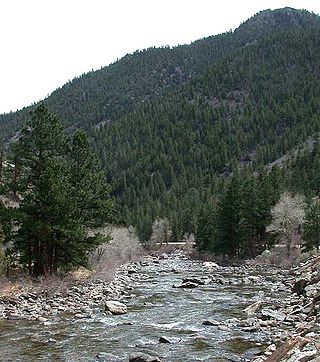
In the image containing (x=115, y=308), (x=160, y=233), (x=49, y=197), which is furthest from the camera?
(x=160, y=233)

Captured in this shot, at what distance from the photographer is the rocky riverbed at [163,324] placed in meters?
19.1

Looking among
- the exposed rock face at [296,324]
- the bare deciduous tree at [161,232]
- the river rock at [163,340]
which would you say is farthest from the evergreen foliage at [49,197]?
the bare deciduous tree at [161,232]

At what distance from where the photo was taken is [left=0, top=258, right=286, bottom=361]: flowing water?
1948 centimetres

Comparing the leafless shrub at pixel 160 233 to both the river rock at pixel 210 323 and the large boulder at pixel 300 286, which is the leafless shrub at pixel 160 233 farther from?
the river rock at pixel 210 323

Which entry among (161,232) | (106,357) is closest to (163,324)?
(106,357)

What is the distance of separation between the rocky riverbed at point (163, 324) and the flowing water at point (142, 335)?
40mm

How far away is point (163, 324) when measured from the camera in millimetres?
25812

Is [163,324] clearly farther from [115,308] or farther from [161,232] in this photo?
[161,232]

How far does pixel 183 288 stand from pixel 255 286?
6116mm

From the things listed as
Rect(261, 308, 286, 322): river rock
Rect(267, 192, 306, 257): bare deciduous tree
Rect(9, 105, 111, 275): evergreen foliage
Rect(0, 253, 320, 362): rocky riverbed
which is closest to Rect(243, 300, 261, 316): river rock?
Rect(0, 253, 320, 362): rocky riverbed

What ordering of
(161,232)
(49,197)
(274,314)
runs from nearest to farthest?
(274,314) → (49,197) → (161,232)

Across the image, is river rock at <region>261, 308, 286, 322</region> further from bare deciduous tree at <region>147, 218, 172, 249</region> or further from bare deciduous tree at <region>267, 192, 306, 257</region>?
bare deciduous tree at <region>147, 218, 172, 249</region>

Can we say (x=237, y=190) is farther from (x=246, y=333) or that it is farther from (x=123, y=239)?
(x=246, y=333)

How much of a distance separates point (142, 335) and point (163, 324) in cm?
296
